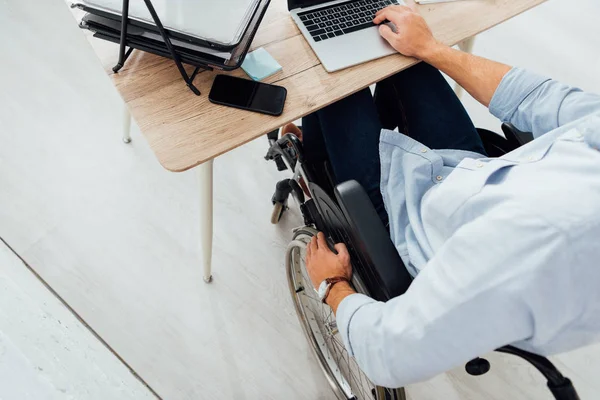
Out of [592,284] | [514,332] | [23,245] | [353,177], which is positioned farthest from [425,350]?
[23,245]

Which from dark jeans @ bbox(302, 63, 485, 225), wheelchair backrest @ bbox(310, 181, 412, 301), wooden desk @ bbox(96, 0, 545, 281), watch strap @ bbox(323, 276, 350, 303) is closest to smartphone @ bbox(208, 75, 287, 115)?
wooden desk @ bbox(96, 0, 545, 281)

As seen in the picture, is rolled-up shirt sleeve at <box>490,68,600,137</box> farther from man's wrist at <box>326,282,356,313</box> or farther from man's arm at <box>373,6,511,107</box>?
man's wrist at <box>326,282,356,313</box>

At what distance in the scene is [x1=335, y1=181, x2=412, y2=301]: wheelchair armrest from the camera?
797mm

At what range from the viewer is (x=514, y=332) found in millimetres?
576

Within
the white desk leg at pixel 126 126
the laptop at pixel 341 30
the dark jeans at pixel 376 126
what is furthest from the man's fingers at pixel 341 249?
the white desk leg at pixel 126 126

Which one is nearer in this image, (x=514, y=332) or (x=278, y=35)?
(x=514, y=332)

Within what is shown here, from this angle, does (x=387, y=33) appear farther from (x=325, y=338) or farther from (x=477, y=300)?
(x=325, y=338)

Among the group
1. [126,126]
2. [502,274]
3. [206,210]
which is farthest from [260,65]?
[126,126]

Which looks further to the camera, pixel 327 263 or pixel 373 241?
pixel 327 263

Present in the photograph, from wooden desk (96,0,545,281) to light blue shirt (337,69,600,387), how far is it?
0.34 m

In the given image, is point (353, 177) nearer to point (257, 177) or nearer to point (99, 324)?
point (257, 177)

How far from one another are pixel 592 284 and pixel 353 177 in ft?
1.78

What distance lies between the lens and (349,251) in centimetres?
96

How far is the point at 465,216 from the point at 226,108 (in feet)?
1.71
